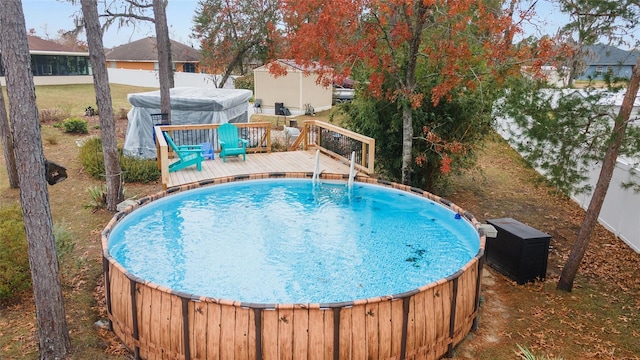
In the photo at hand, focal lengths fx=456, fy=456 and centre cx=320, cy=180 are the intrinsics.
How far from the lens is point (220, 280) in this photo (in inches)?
255

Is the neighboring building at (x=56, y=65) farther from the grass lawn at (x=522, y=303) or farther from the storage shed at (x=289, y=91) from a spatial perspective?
the grass lawn at (x=522, y=303)

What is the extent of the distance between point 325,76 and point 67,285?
238 inches

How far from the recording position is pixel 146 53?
41125mm

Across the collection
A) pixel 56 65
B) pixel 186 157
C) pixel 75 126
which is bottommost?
pixel 186 157

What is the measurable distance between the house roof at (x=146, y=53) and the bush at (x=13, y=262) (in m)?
35.5

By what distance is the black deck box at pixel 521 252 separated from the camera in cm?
672

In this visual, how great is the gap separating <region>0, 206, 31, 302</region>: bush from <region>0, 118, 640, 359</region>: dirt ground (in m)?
0.22

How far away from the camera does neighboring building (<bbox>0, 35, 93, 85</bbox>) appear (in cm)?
3291

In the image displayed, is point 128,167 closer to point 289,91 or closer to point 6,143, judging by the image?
point 6,143

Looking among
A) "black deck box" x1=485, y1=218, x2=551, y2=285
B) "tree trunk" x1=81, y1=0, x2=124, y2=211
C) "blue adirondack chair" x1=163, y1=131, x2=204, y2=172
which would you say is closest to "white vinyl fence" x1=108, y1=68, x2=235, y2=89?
"blue adirondack chair" x1=163, y1=131, x2=204, y2=172

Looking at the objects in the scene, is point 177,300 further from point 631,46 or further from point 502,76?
point 502,76

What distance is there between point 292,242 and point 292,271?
1.05 meters

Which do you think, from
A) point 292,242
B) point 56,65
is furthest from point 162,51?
point 56,65

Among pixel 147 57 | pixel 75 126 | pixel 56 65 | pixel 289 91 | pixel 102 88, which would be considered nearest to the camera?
pixel 102 88
